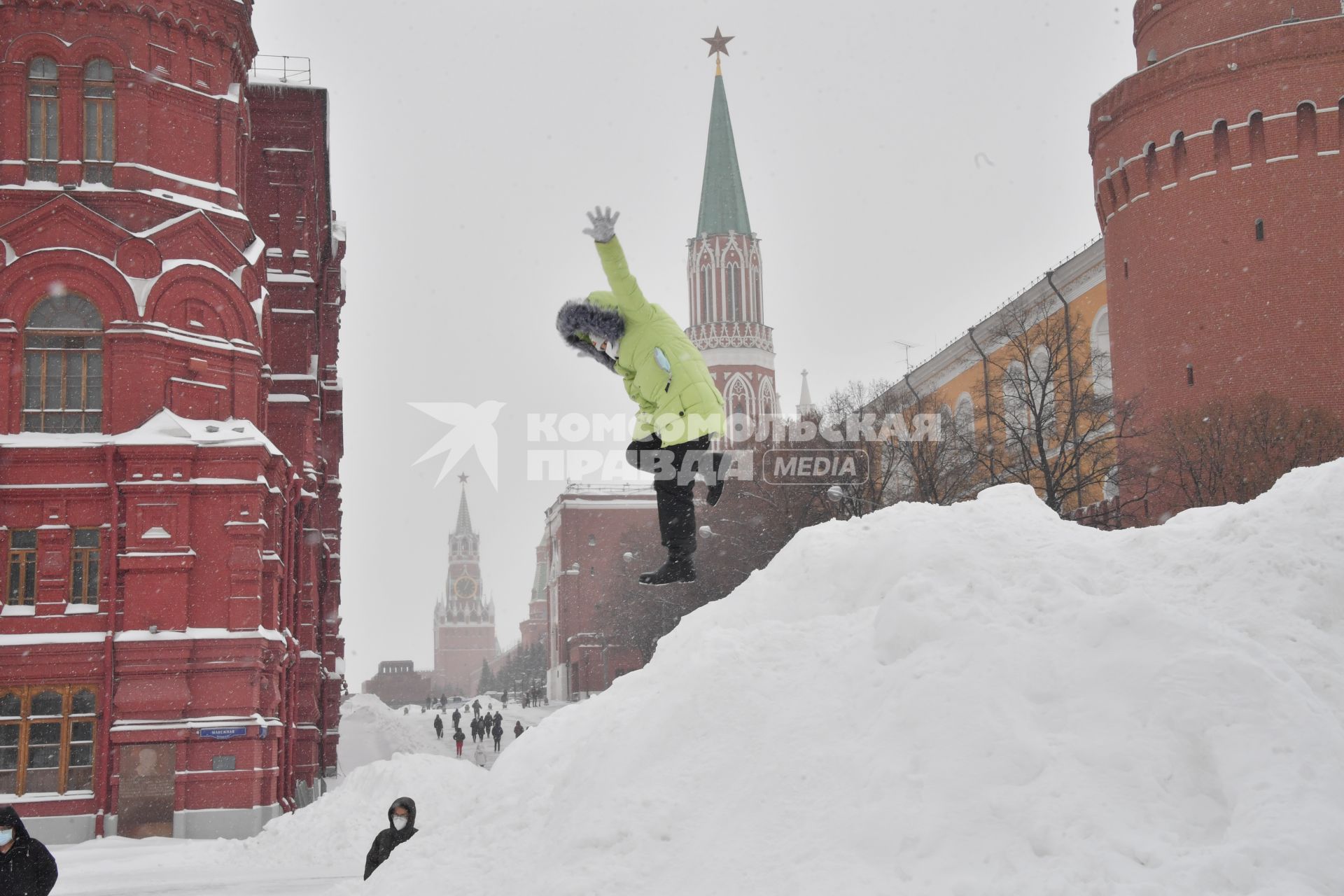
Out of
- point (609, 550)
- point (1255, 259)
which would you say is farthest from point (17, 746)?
point (609, 550)

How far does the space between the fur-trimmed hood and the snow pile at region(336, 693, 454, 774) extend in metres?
32.9

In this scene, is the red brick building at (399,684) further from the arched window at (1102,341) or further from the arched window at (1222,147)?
the arched window at (1222,147)

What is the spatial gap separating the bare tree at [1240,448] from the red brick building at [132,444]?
23.9 metres

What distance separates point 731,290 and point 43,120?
3158 inches

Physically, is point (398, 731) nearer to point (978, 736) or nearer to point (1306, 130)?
point (1306, 130)

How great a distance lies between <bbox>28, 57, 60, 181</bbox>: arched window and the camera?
93.7 ft

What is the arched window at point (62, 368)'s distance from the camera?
27.9 m

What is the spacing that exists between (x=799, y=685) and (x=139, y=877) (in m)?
15.4

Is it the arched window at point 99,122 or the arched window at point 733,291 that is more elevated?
the arched window at point 733,291

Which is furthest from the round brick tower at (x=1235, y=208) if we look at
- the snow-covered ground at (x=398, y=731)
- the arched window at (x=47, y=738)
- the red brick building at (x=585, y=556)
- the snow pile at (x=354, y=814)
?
the red brick building at (x=585, y=556)

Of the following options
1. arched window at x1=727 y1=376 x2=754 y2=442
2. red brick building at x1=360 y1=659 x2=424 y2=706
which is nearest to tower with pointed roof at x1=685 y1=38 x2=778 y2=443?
arched window at x1=727 y1=376 x2=754 y2=442

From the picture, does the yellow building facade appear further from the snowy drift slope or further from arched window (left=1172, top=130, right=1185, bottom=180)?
the snowy drift slope

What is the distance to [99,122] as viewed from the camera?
28.9 meters

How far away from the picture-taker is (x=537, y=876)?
27.5 feet
